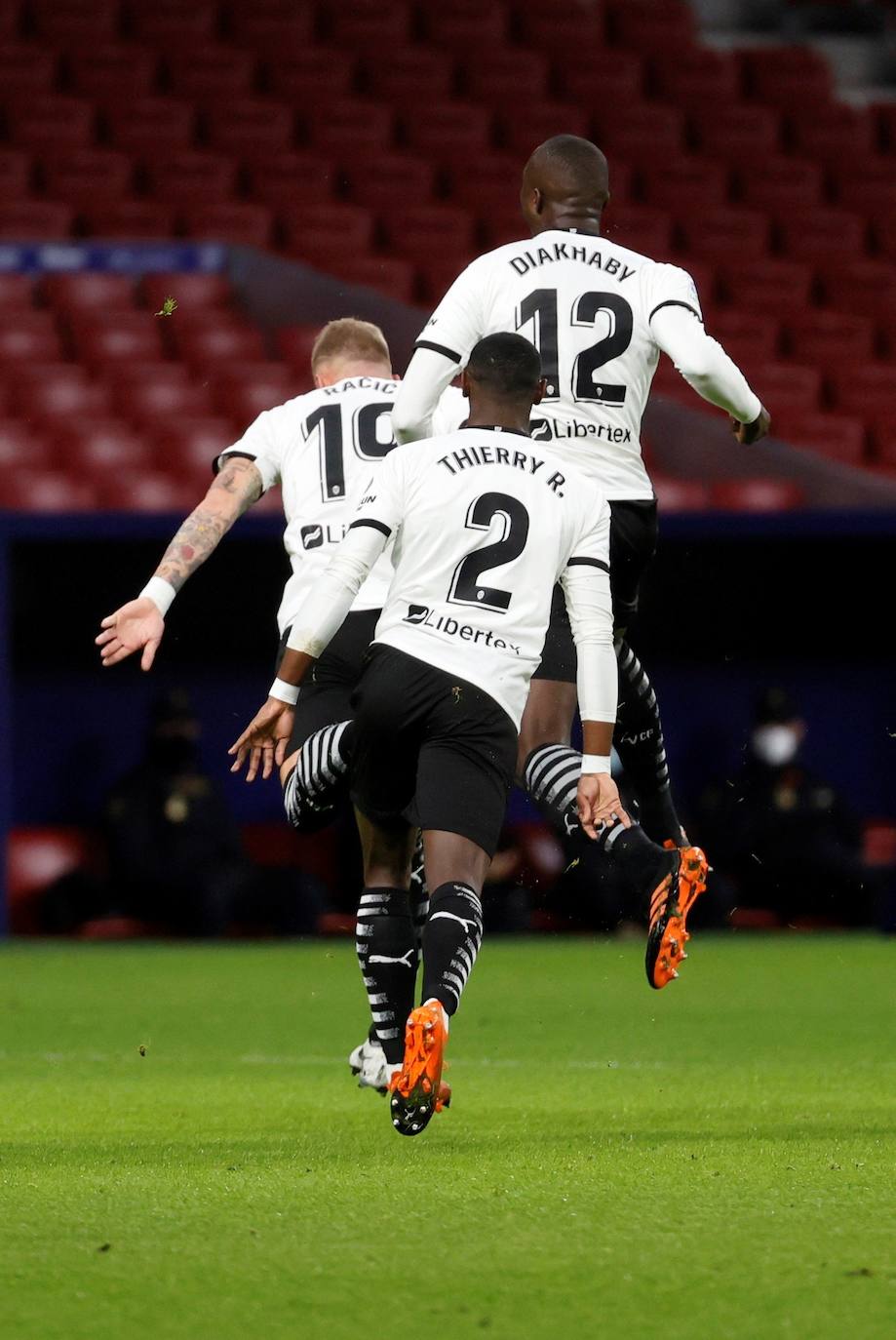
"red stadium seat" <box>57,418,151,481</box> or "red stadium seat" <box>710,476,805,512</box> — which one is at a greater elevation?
"red stadium seat" <box>57,418,151,481</box>

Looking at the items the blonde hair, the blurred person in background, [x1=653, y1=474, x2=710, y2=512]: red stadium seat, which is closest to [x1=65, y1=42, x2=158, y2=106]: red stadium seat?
[x1=653, y1=474, x2=710, y2=512]: red stadium seat

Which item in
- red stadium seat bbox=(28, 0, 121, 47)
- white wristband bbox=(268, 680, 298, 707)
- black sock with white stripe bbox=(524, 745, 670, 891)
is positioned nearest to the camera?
white wristband bbox=(268, 680, 298, 707)

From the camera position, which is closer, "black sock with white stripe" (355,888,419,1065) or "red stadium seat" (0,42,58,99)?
"black sock with white stripe" (355,888,419,1065)

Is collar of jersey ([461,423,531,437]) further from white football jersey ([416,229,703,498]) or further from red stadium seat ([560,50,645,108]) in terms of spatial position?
red stadium seat ([560,50,645,108])

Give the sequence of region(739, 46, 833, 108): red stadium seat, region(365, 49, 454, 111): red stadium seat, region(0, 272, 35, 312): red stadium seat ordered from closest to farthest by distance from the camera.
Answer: region(0, 272, 35, 312): red stadium seat → region(365, 49, 454, 111): red stadium seat → region(739, 46, 833, 108): red stadium seat

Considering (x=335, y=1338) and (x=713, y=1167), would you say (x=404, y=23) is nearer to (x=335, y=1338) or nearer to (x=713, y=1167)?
(x=713, y=1167)

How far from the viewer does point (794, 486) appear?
1278 centimetres

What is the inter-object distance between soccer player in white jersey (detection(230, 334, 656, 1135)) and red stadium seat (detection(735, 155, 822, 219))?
36.9ft

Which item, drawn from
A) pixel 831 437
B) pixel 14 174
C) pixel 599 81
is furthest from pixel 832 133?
pixel 14 174

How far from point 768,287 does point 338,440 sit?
9458 millimetres

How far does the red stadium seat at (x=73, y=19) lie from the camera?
1559 cm

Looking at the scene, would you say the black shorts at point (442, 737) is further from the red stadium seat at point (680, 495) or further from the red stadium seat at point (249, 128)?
the red stadium seat at point (249, 128)

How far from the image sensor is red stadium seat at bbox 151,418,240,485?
12164 mm

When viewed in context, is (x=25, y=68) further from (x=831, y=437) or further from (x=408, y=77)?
(x=831, y=437)
